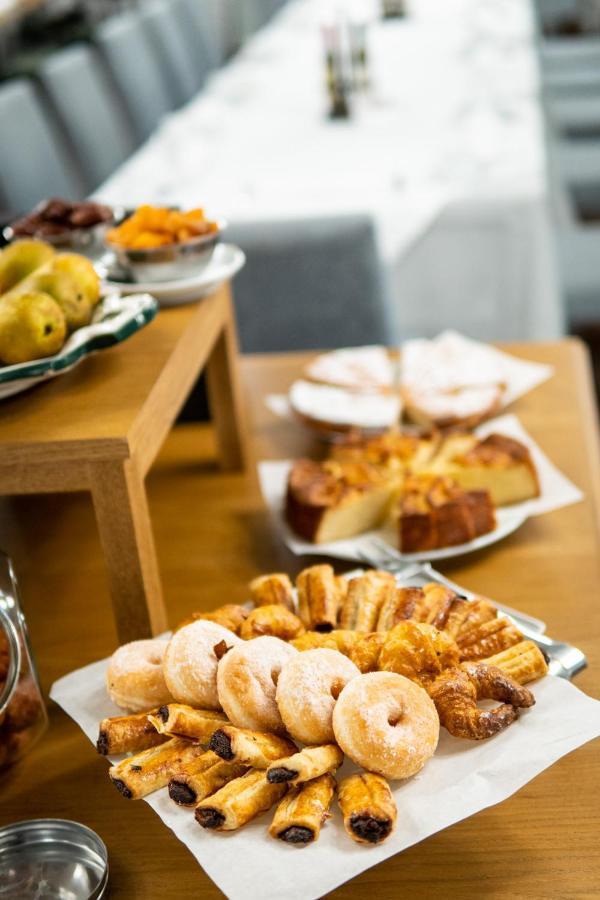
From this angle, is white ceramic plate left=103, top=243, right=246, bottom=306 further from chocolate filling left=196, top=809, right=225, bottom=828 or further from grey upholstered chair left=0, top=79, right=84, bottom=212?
grey upholstered chair left=0, top=79, right=84, bottom=212

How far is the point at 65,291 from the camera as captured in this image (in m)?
0.83

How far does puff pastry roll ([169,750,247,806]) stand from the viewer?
570 millimetres

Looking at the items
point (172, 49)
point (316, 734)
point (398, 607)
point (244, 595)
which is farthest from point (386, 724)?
point (172, 49)

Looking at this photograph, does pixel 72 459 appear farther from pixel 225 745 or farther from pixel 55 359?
pixel 225 745

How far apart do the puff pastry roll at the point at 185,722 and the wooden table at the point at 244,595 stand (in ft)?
0.29

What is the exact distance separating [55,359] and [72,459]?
8 centimetres

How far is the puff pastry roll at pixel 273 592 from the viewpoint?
772 millimetres

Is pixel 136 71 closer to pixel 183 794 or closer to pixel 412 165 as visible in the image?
pixel 412 165

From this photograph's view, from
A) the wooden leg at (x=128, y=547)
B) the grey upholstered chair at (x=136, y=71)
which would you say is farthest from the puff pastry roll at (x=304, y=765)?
the grey upholstered chair at (x=136, y=71)

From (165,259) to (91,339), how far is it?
0.24 metres

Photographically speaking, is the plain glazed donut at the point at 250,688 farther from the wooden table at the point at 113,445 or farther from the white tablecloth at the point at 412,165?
the white tablecloth at the point at 412,165

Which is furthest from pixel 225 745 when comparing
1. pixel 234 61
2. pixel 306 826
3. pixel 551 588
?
pixel 234 61

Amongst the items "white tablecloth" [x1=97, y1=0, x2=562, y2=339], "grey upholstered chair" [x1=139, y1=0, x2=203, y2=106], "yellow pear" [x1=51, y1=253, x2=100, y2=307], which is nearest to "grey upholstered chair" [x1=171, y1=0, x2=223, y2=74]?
"grey upholstered chair" [x1=139, y1=0, x2=203, y2=106]

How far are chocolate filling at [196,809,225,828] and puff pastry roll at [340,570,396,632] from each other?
201 mm
